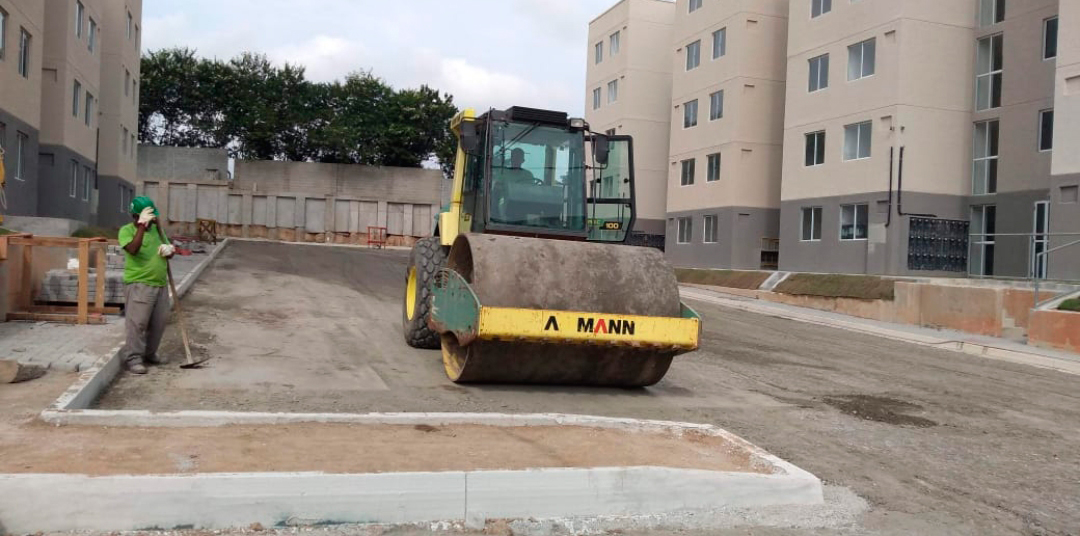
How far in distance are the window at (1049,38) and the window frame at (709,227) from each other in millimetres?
13640

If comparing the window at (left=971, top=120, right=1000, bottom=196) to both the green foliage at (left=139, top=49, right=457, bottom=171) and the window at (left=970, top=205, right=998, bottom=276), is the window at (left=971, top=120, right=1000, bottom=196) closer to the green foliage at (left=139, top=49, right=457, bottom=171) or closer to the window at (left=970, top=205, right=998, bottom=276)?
the window at (left=970, top=205, right=998, bottom=276)

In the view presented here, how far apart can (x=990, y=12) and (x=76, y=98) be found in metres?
30.6

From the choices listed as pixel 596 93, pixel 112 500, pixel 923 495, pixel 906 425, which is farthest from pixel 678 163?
pixel 112 500

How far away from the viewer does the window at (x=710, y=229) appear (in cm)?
3494

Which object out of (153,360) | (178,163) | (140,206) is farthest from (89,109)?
(153,360)

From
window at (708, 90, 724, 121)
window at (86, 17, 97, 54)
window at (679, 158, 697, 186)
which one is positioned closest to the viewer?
window at (86, 17, 97, 54)

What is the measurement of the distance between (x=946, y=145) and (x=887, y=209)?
267cm

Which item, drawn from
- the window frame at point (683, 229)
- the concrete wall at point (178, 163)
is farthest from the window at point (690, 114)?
the concrete wall at point (178, 163)

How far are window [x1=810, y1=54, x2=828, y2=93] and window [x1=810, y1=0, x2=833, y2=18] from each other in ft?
5.11

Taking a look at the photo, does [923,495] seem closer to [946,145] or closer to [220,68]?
[946,145]

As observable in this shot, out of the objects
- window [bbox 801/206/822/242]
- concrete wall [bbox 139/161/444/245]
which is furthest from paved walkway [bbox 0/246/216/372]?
concrete wall [bbox 139/161/444/245]

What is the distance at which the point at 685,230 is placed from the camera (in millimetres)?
37281

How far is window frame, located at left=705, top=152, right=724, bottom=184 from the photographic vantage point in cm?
3466

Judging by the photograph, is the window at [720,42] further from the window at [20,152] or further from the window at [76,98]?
the window at [20,152]
